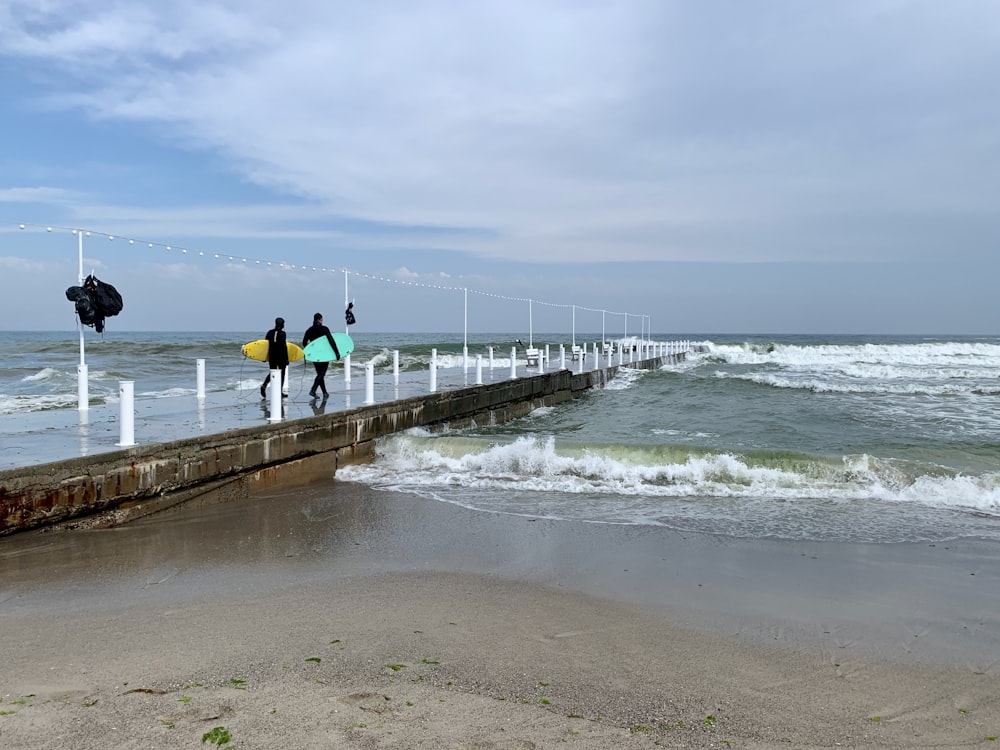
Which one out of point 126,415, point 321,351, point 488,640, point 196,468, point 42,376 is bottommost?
point 488,640

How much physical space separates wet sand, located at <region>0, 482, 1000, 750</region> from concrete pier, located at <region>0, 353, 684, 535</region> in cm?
29

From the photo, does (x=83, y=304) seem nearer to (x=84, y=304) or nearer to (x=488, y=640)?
(x=84, y=304)

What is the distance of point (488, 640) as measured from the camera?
15.8ft

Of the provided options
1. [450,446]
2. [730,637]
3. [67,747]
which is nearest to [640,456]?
[450,446]

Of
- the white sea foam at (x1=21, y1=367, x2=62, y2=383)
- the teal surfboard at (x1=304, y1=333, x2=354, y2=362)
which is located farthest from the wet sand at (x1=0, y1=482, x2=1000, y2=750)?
the white sea foam at (x1=21, y1=367, x2=62, y2=383)

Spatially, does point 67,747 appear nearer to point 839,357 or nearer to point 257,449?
point 257,449

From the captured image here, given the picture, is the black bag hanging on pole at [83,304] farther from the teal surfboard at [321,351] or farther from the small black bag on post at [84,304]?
the teal surfboard at [321,351]

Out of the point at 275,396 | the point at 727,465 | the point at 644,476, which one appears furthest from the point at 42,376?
the point at 727,465

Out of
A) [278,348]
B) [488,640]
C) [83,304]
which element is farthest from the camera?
[278,348]

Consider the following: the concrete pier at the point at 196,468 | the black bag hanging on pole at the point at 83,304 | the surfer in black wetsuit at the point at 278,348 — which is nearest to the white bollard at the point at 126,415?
the concrete pier at the point at 196,468

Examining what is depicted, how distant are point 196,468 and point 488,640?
5.55m

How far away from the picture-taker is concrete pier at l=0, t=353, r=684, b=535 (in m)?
7.16

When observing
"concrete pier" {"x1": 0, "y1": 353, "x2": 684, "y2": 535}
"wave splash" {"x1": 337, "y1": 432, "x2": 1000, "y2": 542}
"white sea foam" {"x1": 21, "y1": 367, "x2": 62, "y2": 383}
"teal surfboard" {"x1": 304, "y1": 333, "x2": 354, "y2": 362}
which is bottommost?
"wave splash" {"x1": 337, "y1": 432, "x2": 1000, "y2": 542}

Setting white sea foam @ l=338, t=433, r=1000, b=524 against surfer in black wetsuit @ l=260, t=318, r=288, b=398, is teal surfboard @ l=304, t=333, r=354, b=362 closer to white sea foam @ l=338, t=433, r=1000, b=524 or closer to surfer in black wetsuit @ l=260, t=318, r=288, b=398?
surfer in black wetsuit @ l=260, t=318, r=288, b=398
